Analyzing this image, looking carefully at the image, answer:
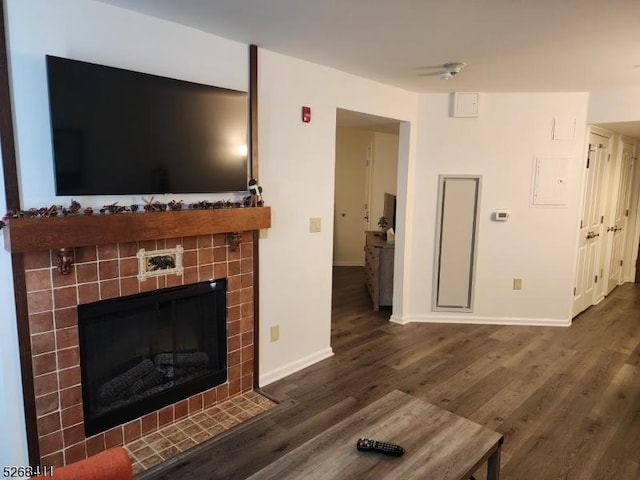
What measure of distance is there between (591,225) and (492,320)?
1612mm

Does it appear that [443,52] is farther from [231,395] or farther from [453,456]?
[231,395]

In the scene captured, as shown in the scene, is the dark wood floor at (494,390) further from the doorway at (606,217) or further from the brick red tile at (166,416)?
the doorway at (606,217)

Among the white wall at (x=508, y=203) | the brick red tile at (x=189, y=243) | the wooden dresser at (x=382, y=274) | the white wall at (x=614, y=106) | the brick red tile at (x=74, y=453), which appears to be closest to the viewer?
the brick red tile at (x=74, y=453)

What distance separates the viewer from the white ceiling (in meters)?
2.10

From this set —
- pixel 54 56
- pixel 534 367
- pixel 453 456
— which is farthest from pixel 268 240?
pixel 534 367

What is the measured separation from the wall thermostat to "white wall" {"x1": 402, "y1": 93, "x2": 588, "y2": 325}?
52 millimetres

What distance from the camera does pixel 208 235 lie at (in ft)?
8.61

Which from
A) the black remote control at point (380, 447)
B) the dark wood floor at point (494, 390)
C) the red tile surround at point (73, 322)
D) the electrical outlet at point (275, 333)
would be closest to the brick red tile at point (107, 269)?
the red tile surround at point (73, 322)

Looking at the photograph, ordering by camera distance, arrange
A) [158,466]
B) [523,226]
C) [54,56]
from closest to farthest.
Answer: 1. [54,56]
2. [158,466]
3. [523,226]

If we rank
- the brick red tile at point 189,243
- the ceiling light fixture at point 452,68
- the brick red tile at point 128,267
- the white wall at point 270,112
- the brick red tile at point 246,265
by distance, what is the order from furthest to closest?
1. the ceiling light fixture at point 452,68
2. the brick red tile at point 246,265
3. the brick red tile at point 189,243
4. the brick red tile at point 128,267
5. the white wall at point 270,112

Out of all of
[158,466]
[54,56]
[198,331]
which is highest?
[54,56]

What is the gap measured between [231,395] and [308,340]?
2.57 ft

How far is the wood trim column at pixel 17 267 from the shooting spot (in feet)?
5.97

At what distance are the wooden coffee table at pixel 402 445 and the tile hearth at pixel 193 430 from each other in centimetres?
100
